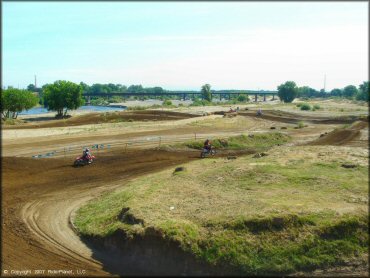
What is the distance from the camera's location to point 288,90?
547 ft

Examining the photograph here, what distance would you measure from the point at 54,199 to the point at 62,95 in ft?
203

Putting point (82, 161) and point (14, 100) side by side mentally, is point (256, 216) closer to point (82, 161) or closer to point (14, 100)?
point (82, 161)

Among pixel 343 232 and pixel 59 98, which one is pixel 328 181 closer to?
pixel 343 232

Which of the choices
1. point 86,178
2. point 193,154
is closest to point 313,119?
point 193,154

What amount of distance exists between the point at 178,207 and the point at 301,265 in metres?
7.41

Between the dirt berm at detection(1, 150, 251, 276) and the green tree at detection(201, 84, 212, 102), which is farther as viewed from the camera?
the green tree at detection(201, 84, 212, 102)

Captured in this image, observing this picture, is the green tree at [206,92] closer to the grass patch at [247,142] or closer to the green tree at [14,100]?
the green tree at [14,100]

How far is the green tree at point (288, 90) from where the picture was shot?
166 metres

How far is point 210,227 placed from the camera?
17.4 meters

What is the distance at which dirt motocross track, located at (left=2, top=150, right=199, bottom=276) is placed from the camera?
57.0 ft

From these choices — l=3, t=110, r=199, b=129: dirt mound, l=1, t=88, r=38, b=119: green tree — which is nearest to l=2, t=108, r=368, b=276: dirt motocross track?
l=3, t=110, r=199, b=129: dirt mound

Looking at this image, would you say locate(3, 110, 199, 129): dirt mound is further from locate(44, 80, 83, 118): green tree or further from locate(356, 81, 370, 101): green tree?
locate(356, 81, 370, 101): green tree

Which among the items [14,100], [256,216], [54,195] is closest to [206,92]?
[14,100]

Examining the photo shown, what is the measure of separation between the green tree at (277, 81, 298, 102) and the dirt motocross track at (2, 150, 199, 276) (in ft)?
442
